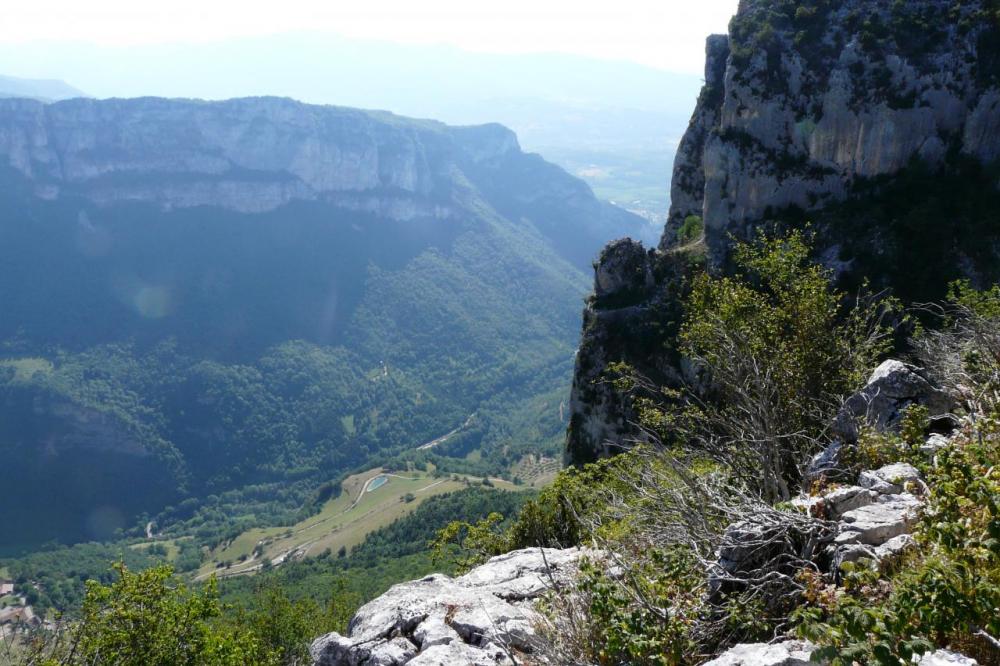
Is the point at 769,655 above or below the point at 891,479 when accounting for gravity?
below

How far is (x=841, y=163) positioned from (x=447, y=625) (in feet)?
131

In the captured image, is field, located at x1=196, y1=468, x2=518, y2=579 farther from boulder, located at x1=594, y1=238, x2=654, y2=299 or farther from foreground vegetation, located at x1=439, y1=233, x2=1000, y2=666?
foreground vegetation, located at x1=439, y1=233, x2=1000, y2=666

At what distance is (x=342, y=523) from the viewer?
361 ft

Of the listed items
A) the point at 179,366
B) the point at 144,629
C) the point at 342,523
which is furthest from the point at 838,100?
the point at 179,366

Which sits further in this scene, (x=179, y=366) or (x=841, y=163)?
(x=179, y=366)

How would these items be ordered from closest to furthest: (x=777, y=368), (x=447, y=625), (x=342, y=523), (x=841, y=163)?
(x=447, y=625) < (x=777, y=368) < (x=841, y=163) < (x=342, y=523)

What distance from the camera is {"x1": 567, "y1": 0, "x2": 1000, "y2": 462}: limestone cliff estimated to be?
35312mm

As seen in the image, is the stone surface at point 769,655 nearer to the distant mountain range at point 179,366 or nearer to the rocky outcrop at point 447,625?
the rocky outcrop at point 447,625

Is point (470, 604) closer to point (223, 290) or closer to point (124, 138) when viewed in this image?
point (223, 290)

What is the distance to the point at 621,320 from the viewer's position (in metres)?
42.9

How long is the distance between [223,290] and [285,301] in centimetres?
1746

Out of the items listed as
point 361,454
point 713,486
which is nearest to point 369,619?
point 713,486

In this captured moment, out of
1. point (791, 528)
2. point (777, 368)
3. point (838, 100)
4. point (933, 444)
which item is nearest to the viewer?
→ point (791, 528)

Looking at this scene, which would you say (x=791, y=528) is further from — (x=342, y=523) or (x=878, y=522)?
(x=342, y=523)
